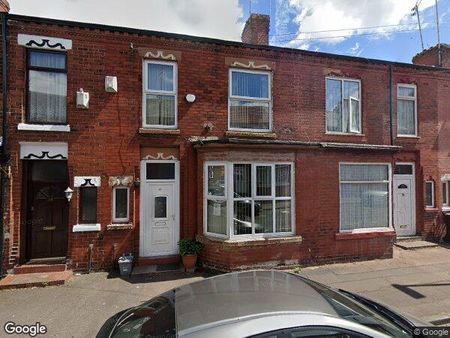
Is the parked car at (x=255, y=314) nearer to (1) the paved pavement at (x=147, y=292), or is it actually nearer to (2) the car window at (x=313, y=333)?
(2) the car window at (x=313, y=333)

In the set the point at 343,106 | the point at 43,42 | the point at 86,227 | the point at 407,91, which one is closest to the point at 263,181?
the point at 343,106

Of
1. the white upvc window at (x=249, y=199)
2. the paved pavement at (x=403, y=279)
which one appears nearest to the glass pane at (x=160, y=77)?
the white upvc window at (x=249, y=199)

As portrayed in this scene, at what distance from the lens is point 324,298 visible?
259 cm

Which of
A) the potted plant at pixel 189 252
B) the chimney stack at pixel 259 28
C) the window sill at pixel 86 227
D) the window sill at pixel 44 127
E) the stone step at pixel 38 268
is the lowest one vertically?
the stone step at pixel 38 268

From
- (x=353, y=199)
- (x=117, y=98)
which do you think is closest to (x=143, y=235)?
(x=117, y=98)

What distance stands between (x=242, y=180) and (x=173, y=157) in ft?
6.79

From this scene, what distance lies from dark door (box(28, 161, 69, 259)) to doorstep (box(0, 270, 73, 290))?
31.4 inches

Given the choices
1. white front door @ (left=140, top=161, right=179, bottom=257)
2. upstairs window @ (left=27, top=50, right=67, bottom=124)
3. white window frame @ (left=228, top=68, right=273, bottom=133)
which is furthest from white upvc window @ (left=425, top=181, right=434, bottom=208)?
upstairs window @ (left=27, top=50, right=67, bottom=124)

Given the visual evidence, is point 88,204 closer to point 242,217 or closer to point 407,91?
point 242,217

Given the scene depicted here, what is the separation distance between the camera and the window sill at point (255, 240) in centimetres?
725

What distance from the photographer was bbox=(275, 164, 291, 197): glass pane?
794 cm

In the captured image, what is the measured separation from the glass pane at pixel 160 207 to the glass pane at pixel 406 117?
8.67 meters

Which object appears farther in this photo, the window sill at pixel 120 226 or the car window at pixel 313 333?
the window sill at pixel 120 226

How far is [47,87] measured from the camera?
24.8 ft
